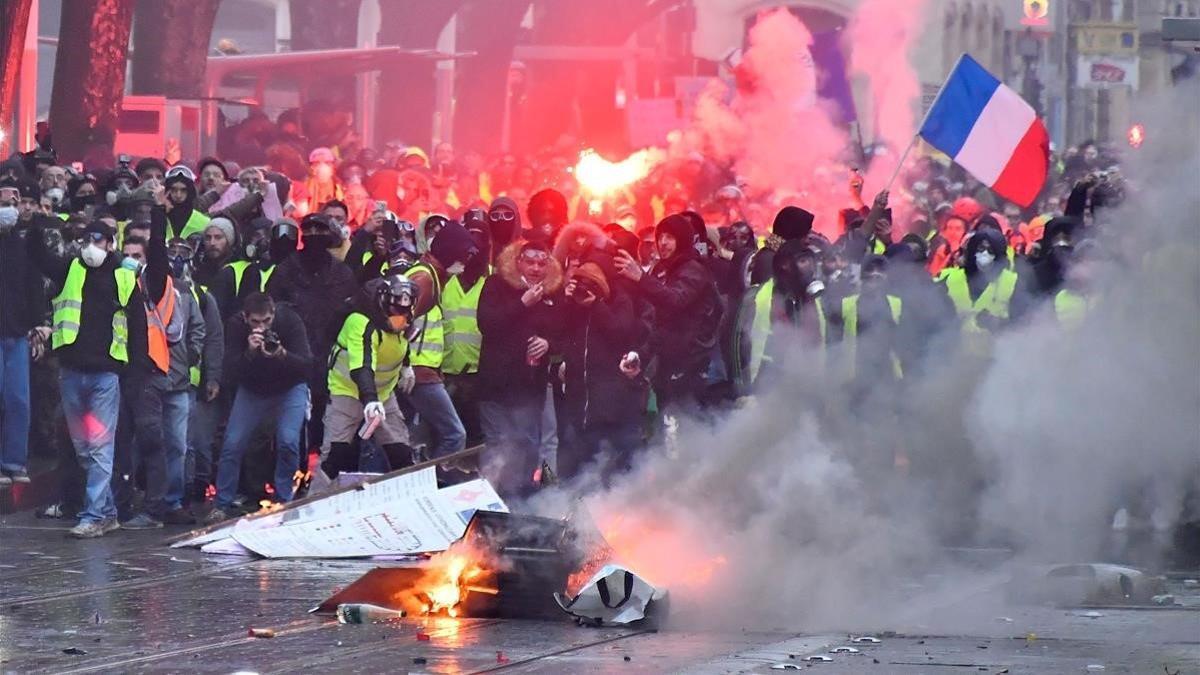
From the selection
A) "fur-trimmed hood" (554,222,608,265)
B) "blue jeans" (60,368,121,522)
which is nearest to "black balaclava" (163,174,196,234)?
"blue jeans" (60,368,121,522)

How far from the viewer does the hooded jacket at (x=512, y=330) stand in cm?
1323

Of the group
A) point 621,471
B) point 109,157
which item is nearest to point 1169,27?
point 621,471

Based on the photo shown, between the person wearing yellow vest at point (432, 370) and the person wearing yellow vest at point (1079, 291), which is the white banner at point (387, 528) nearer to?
the person wearing yellow vest at point (432, 370)

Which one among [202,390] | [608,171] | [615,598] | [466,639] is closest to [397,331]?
[202,390]

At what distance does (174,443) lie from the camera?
13383 millimetres

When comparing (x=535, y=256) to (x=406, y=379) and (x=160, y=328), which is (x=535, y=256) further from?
(x=160, y=328)

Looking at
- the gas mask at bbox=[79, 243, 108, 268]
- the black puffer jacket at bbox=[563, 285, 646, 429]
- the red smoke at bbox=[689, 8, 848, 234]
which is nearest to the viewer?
the black puffer jacket at bbox=[563, 285, 646, 429]

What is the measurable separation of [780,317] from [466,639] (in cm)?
409

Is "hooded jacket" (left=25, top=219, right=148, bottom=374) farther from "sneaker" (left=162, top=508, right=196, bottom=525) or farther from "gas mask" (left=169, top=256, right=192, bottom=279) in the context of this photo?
"sneaker" (left=162, top=508, right=196, bottom=525)

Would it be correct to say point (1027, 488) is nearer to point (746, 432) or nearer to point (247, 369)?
point (746, 432)

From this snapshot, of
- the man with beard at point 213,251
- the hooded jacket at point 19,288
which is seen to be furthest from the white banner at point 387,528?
the man with beard at point 213,251

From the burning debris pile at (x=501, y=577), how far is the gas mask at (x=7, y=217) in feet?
17.4

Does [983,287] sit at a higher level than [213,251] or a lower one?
lower

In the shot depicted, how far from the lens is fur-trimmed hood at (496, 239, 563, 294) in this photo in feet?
43.7
